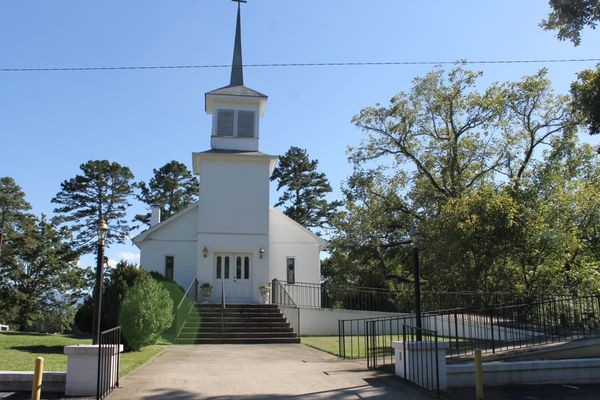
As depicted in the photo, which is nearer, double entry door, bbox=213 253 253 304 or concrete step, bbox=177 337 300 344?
concrete step, bbox=177 337 300 344

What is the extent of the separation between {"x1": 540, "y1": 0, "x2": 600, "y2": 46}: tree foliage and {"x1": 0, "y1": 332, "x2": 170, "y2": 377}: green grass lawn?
38.2 feet

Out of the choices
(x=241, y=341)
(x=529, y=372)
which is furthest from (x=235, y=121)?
(x=529, y=372)

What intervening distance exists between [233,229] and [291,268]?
3.65 m

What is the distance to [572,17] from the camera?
38.4 ft

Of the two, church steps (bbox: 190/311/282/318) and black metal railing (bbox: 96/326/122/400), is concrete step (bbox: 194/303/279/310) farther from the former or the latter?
black metal railing (bbox: 96/326/122/400)

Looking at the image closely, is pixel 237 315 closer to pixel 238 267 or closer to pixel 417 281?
pixel 238 267

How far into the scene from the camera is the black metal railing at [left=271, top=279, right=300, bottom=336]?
21523 millimetres

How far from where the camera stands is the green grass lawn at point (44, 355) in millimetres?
10688

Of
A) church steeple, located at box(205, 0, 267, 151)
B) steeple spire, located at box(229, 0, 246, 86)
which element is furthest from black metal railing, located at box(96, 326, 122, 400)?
steeple spire, located at box(229, 0, 246, 86)

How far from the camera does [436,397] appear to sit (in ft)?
28.0

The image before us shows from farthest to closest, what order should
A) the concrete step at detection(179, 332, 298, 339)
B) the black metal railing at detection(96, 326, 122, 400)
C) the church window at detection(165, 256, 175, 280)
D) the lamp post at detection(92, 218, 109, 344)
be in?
the church window at detection(165, 256, 175, 280) → the concrete step at detection(179, 332, 298, 339) → the lamp post at detection(92, 218, 109, 344) → the black metal railing at detection(96, 326, 122, 400)

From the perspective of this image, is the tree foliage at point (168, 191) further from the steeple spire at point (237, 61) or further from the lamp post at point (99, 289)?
the lamp post at point (99, 289)

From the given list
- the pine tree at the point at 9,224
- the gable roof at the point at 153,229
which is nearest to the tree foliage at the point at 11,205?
the pine tree at the point at 9,224


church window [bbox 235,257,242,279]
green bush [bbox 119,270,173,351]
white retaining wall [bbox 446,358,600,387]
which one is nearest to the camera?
white retaining wall [bbox 446,358,600,387]
